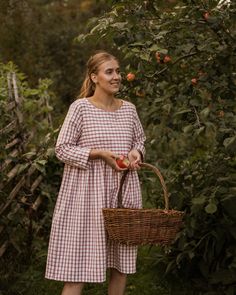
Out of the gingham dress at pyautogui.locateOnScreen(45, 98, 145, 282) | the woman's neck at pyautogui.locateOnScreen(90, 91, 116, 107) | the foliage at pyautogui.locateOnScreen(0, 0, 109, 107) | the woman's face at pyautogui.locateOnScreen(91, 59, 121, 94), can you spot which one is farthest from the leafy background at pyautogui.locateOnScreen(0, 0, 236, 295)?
the foliage at pyautogui.locateOnScreen(0, 0, 109, 107)

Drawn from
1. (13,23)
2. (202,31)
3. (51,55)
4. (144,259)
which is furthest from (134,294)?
(51,55)

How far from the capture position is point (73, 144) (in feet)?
9.85

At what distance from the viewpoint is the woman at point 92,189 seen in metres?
2.95

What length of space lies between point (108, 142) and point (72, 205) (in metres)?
0.36

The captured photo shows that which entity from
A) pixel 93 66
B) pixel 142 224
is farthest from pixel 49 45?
pixel 142 224

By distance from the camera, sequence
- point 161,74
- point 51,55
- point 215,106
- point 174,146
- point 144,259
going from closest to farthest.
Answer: point 215,106 < point 161,74 < point 144,259 < point 174,146 < point 51,55

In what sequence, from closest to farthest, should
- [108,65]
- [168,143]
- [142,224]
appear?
[142,224] < [108,65] < [168,143]

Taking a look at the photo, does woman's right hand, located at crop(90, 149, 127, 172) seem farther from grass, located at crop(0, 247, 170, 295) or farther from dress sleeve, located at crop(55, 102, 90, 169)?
grass, located at crop(0, 247, 170, 295)

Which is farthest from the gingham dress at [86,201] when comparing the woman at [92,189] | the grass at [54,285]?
the grass at [54,285]

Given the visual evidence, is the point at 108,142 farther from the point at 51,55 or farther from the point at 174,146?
the point at 51,55

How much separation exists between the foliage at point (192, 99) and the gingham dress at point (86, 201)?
378 mm

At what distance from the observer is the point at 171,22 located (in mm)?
3236

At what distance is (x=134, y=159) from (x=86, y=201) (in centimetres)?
32

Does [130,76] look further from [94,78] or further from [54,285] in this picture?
[54,285]
